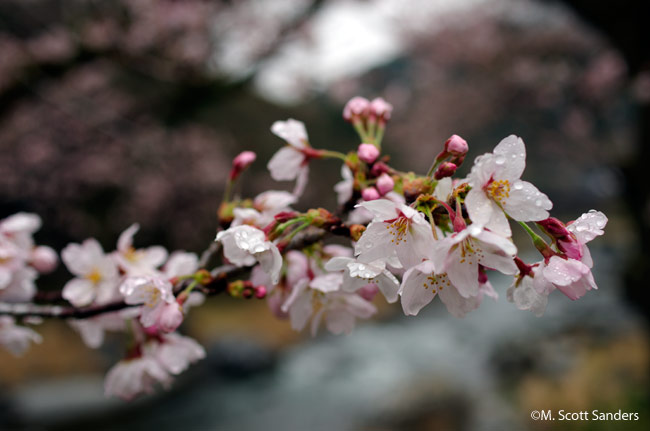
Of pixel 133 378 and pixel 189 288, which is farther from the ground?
pixel 189 288

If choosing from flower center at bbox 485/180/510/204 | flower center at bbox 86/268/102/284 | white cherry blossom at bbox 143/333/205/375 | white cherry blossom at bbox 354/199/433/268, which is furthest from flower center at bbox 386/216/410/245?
flower center at bbox 86/268/102/284

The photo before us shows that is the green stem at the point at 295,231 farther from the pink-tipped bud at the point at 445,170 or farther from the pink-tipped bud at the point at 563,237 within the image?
the pink-tipped bud at the point at 563,237

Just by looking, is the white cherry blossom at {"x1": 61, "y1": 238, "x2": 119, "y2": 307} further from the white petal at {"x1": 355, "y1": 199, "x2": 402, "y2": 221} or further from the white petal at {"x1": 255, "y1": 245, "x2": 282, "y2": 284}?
the white petal at {"x1": 355, "y1": 199, "x2": 402, "y2": 221}

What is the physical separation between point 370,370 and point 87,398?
129 inches

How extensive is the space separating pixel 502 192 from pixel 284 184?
783cm

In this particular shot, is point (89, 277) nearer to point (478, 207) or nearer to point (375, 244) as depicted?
point (375, 244)

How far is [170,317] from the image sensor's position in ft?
1.91

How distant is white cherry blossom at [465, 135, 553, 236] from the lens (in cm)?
48

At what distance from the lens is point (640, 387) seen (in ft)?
12.8

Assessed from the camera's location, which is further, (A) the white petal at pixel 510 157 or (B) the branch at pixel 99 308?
(B) the branch at pixel 99 308

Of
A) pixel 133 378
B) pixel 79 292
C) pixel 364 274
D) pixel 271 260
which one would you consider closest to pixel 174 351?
pixel 133 378

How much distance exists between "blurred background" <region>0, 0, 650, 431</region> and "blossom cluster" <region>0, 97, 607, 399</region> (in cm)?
267

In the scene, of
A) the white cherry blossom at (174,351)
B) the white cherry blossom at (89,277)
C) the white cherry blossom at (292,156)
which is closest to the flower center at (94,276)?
the white cherry blossom at (89,277)

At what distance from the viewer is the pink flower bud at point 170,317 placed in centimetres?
58
